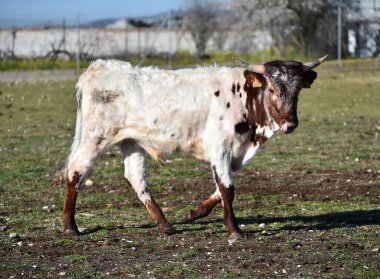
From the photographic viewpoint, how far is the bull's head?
37.3 ft

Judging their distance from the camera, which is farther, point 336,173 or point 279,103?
point 336,173

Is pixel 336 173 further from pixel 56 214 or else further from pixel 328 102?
pixel 328 102

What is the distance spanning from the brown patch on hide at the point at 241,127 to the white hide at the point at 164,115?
0.04 meters

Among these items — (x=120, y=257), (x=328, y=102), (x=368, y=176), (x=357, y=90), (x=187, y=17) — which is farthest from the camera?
(x=187, y=17)

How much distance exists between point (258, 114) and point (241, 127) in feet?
0.82

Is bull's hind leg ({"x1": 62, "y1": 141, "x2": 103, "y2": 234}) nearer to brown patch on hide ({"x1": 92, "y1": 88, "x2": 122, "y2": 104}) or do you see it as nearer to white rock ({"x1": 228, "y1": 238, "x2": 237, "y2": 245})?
brown patch on hide ({"x1": 92, "y1": 88, "x2": 122, "y2": 104})

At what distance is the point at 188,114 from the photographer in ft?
38.6

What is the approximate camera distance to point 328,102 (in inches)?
1225

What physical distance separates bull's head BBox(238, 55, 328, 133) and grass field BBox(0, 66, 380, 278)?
1.28m

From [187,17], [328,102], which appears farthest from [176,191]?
[187,17]

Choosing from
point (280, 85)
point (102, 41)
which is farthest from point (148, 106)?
point (102, 41)

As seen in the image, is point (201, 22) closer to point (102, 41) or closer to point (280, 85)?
point (102, 41)

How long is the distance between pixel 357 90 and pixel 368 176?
1876 centimetres

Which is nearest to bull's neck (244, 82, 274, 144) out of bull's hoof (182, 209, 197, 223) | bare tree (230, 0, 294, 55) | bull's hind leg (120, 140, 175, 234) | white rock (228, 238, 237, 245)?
bull's hoof (182, 209, 197, 223)
